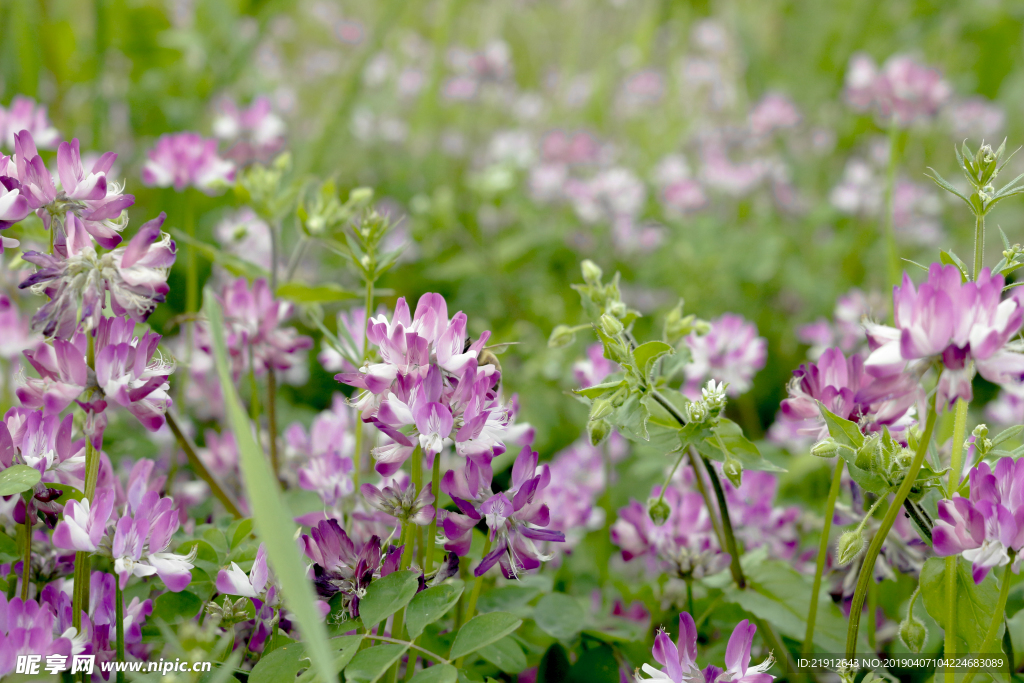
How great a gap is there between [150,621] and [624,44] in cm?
510

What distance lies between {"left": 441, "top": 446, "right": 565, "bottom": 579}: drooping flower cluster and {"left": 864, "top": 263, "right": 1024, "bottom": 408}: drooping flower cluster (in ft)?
1.10

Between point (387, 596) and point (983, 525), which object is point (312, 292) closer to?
point (387, 596)

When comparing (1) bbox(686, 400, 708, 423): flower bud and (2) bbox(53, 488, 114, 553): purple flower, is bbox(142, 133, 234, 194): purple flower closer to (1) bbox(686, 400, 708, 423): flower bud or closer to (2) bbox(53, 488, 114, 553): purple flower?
(2) bbox(53, 488, 114, 553): purple flower

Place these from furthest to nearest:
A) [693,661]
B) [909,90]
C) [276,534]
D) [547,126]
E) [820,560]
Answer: [547,126] < [909,90] < [820,560] < [693,661] < [276,534]

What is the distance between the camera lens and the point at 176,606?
87 centimetres

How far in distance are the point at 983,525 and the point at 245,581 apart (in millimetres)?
699

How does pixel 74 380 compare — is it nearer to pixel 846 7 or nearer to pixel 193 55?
pixel 193 55

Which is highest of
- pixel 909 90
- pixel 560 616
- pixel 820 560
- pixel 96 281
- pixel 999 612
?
pixel 909 90

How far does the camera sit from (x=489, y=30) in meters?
4.56

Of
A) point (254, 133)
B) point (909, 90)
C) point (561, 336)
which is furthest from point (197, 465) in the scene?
point (909, 90)

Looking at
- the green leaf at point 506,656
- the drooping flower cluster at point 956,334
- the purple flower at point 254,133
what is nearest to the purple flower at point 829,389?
the drooping flower cluster at point 956,334

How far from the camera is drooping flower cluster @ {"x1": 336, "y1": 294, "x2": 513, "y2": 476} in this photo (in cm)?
72

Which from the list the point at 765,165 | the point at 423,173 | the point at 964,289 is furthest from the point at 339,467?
the point at 765,165

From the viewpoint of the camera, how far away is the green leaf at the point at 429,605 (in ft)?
2.47
